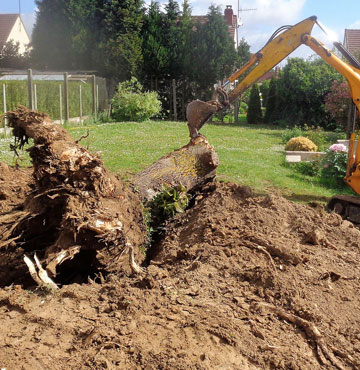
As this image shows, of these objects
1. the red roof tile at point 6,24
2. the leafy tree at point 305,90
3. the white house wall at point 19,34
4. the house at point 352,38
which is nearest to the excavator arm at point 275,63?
the leafy tree at point 305,90

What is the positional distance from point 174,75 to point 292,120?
6.65 metres

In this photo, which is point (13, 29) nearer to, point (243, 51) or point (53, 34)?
point (53, 34)

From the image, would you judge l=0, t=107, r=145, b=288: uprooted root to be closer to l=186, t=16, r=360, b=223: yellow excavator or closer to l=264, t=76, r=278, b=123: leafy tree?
l=186, t=16, r=360, b=223: yellow excavator

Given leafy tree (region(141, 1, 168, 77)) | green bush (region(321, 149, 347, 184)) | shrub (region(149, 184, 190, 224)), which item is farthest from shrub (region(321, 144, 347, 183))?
leafy tree (region(141, 1, 168, 77))

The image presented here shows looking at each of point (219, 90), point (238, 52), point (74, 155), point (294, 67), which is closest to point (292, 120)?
point (294, 67)

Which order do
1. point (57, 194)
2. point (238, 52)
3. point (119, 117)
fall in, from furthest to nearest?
point (238, 52)
point (119, 117)
point (57, 194)

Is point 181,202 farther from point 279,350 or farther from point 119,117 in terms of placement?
point 119,117

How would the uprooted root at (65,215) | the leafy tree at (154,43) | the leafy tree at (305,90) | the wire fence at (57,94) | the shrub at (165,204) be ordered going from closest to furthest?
the uprooted root at (65,215), the shrub at (165,204), the wire fence at (57,94), the leafy tree at (305,90), the leafy tree at (154,43)

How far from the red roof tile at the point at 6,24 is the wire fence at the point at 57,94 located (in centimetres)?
1487

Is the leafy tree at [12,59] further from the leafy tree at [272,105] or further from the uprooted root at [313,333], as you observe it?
the uprooted root at [313,333]

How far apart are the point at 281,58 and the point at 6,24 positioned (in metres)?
32.8

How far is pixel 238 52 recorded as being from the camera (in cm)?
2639

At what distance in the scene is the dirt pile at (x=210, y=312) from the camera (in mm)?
2984

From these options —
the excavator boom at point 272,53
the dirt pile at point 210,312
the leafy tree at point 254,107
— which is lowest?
the dirt pile at point 210,312
